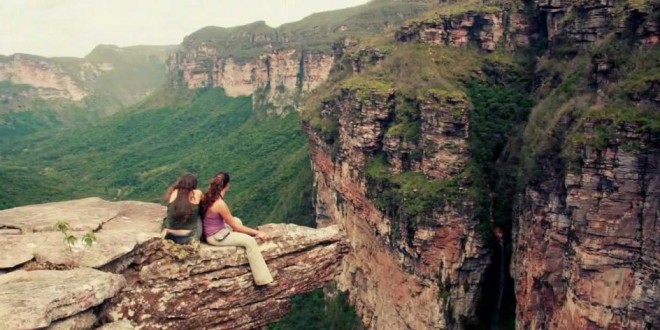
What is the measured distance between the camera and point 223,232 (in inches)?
505

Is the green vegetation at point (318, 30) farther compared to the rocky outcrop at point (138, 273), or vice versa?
the green vegetation at point (318, 30)

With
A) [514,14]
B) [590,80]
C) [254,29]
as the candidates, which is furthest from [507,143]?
[254,29]

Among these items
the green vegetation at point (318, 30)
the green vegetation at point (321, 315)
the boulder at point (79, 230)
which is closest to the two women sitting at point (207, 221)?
the boulder at point (79, 230)

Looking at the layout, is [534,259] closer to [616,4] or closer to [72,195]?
[616,4]

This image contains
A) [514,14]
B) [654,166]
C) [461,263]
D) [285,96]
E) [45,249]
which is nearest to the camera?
[45,249]

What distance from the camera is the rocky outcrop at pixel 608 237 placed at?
102 feet

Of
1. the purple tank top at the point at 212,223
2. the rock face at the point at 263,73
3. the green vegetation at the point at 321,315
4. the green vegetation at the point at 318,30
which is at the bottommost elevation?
the green vegetation at the point at 321,315

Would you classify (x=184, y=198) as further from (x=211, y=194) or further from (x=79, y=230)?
(x=79, y=230)

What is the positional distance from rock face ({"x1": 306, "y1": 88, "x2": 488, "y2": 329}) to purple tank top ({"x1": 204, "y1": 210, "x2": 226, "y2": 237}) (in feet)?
109

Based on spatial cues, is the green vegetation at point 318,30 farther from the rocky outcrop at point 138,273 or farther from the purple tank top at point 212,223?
the purple tank top at point 212,223

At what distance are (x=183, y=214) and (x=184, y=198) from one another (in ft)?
1.14

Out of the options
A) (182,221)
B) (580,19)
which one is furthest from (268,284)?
(580,19)

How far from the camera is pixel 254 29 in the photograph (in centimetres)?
18550

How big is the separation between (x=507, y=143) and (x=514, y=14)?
542 inches
